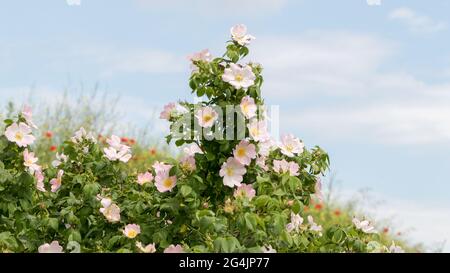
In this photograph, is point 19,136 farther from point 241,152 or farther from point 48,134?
point 48,134

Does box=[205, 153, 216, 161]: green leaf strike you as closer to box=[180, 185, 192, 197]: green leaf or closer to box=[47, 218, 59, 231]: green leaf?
box=[180, 185, 192, 197]: green leaf

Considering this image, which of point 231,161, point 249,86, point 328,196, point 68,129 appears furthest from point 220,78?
point 68,129

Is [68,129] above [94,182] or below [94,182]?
below

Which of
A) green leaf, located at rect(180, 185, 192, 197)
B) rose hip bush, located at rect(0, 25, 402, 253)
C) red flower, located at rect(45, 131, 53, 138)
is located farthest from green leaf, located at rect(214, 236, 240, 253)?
red flower, located at rect(45, 131, 53, 138)

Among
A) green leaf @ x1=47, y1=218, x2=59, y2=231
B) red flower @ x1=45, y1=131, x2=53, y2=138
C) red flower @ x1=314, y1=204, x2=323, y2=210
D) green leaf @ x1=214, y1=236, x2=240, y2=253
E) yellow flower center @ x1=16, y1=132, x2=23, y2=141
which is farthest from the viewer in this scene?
red flower @ x1=45, y1=131, x2=53, y2=138

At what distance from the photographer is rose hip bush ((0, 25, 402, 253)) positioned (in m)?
3.26

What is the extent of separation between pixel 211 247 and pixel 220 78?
76 centimetres

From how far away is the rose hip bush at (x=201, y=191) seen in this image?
10.7 feet

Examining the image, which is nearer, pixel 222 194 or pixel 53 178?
pixel 222 194

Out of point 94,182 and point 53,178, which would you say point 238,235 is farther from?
point 53,178

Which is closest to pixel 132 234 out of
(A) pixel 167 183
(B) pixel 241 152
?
(A) pixel 167 183
